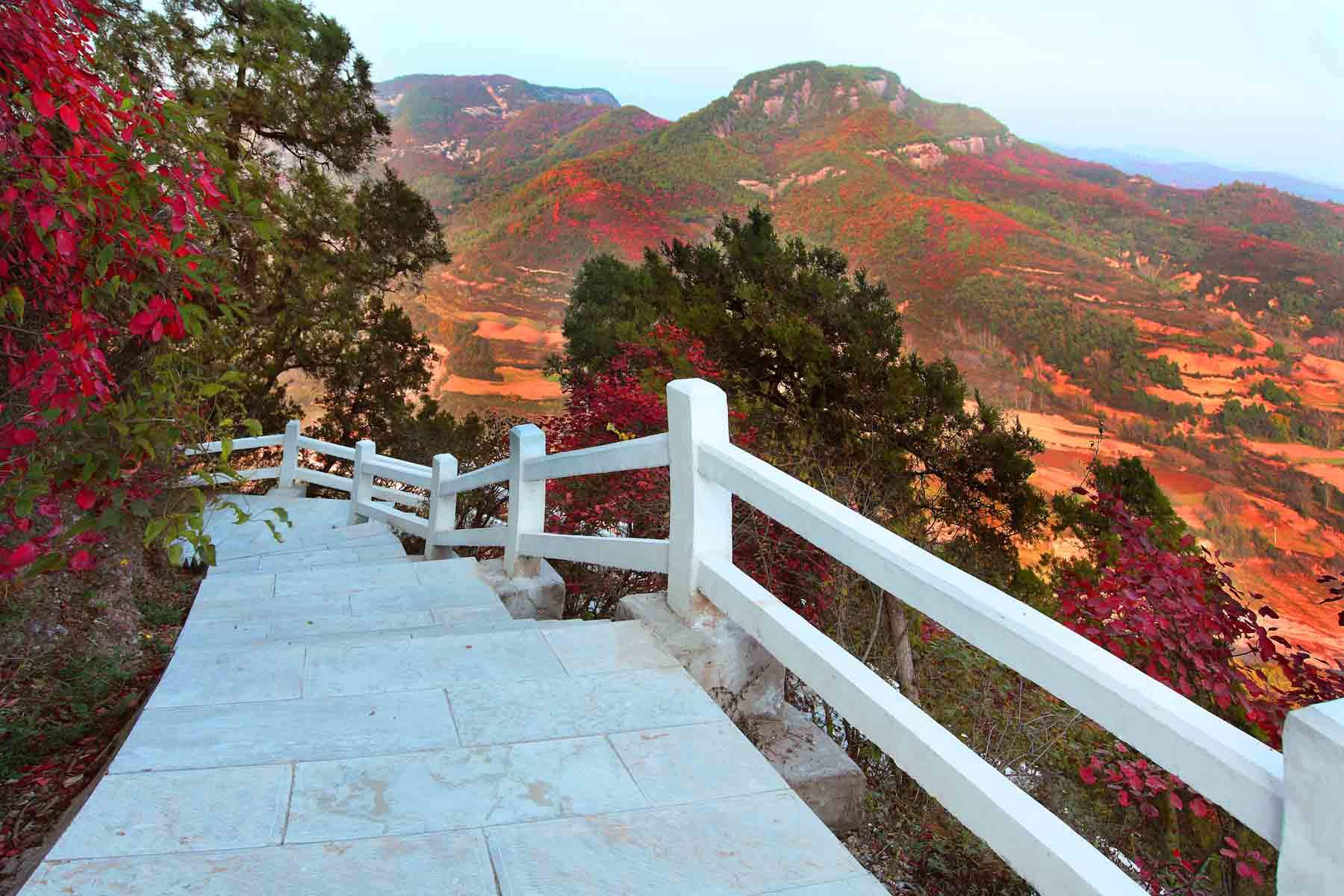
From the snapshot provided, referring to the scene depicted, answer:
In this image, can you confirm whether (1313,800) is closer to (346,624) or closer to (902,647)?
(346,624)

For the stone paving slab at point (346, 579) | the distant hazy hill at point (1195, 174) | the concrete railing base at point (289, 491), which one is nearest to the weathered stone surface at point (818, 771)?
the stone paving slab at point (346, 579)

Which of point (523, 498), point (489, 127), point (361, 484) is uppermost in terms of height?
point (489, 127)

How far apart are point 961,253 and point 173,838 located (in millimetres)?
33418

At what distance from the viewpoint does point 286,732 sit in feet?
7.77

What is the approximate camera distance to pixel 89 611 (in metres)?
4.61

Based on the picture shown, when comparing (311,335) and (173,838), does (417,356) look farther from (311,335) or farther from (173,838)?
(173,838)

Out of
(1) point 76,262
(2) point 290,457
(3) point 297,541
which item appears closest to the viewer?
(1) point 76,262

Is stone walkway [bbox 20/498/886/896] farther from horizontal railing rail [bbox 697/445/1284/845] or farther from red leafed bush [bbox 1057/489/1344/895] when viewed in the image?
red leafed bush [bbox 1057/489/1344/895]

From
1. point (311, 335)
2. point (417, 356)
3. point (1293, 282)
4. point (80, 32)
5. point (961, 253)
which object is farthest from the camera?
point (961, 253)

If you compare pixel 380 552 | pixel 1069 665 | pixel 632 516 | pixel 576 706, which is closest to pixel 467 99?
pixel 380 552

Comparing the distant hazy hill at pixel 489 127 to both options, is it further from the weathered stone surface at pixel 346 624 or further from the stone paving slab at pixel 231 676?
the stone paving slab at pixel 231 676

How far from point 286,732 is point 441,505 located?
14.7ft

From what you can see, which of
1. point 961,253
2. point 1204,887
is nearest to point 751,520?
point 1204,887

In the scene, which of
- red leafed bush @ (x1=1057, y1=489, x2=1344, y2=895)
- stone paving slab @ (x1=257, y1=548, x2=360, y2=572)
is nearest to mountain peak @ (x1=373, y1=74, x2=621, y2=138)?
stone paving slab @ (x1=257, y1=548, x2=360, y2=572)
